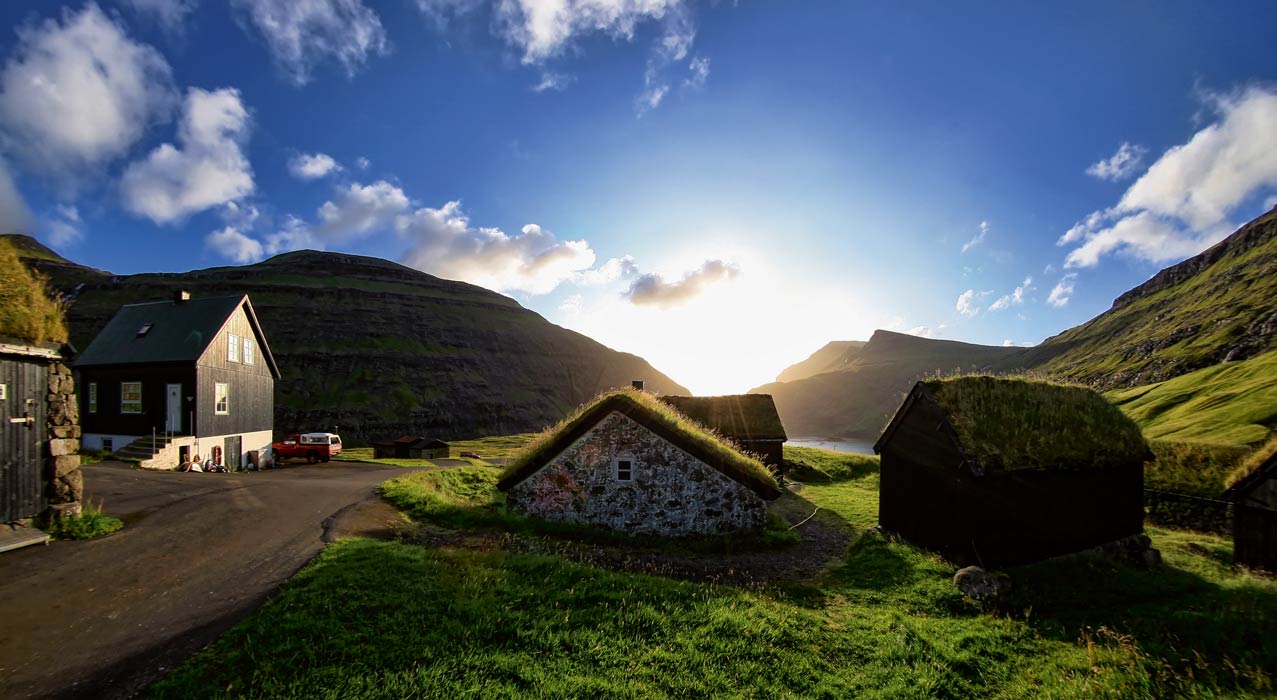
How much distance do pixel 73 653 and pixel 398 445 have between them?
3825cm

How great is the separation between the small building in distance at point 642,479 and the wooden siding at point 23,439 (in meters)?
10.2

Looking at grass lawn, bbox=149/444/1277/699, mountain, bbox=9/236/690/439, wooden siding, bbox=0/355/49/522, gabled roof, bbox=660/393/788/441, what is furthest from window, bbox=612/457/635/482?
mountain, bbox=9/236/690/439

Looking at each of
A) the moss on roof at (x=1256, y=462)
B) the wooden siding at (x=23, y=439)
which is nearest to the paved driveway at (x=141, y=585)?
the wooden siding at (x=23, y=439)

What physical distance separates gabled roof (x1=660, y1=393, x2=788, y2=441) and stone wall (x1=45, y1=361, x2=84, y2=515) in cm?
2275

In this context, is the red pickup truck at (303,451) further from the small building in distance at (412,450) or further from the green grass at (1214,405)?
the green grass at (1214,405)

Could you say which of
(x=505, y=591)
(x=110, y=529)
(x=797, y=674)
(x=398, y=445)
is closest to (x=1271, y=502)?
(x=797, y=674)

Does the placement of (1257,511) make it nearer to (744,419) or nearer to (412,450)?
(744,419)

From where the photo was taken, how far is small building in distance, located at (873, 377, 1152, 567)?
41.3ft

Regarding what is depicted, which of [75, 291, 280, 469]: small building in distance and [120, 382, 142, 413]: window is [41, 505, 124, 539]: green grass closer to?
[75, 291, 280, 469]: small building in distance

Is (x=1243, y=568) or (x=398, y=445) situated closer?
(x=1243, y=568)

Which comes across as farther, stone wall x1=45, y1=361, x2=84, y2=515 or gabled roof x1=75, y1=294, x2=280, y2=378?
gabled roof x1=75, y1=294, x2=280, y2=378

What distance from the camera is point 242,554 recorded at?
9602 mm

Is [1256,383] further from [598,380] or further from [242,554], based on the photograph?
[598,380]

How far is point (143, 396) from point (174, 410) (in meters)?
2.67
